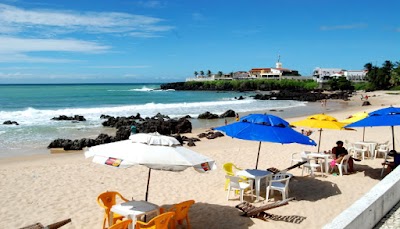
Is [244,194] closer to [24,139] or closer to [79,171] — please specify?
[79,171]

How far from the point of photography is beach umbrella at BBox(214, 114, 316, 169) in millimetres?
7637

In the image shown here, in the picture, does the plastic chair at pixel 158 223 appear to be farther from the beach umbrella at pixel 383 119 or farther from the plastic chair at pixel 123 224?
the beach umbrella at pixel 383 119

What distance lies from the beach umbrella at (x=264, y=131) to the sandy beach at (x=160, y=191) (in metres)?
1.46

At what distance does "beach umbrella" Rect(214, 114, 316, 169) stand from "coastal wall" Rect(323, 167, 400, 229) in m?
1.91

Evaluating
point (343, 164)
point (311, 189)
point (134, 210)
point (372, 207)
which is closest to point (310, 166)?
point (343, 164)

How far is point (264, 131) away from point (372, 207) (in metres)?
2.75

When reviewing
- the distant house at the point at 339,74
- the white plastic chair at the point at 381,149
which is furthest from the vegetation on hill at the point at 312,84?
the white plastic chair at the point at 381,149

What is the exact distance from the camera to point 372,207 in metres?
5.58

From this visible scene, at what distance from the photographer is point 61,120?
3084 centimetres

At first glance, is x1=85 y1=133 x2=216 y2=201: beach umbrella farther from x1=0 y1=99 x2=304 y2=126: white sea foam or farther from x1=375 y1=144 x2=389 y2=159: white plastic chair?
x1=0 y1=99 x2=304 y2=126: white sea foam

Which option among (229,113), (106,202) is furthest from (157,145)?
(229,113)

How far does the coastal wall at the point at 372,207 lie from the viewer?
15.8ft

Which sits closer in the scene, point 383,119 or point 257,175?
point 257,175

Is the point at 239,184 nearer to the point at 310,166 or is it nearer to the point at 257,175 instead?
the point at 257,175
